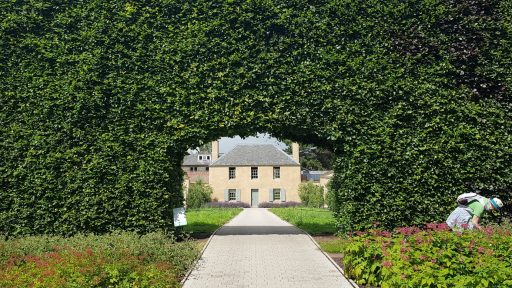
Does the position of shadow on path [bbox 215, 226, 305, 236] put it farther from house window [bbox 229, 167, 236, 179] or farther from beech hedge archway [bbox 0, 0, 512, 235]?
house window [bbox 229, 167, 236, 179]

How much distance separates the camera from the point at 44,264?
7.85m

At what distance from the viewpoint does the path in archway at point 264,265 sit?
895cm

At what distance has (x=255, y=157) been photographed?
55.0m

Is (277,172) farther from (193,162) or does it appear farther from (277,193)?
(193,162)

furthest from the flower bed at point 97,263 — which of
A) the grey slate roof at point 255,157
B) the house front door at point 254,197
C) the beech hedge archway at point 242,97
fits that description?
the grey slate roof at point 255,157

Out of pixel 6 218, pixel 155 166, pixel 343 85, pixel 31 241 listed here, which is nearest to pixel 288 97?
pixel 343 85

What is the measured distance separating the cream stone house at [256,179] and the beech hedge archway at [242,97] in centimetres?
3983

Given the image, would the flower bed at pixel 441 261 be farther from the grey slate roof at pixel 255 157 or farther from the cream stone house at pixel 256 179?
the grey slate roof at pixel 255 157

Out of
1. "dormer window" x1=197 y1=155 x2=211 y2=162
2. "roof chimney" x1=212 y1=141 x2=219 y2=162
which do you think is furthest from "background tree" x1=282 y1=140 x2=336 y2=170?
"roof chimney" x1=212 y1=141 x2=219 y2=162

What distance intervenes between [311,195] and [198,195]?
10954 millimetres

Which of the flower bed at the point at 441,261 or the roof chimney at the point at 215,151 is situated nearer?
the flower bed at the point at 441,261

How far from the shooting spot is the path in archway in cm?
895

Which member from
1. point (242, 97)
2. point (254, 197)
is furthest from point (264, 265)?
point (254, 197)

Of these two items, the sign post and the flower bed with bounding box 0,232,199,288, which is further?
the sign post
